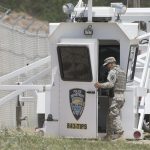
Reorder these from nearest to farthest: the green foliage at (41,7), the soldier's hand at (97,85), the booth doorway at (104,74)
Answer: the soldier's hand at (97,85), the booth doorway at (104,74), the green foliage at (41,7)

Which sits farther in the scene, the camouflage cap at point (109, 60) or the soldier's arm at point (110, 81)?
the camouflage cap at point (109, 60)

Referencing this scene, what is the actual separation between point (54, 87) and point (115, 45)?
1.43m

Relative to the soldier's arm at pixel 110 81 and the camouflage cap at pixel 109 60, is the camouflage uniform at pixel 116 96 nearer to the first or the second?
the soldier's arm at pixel 110 81

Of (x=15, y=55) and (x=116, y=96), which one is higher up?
(x=15, y=55)

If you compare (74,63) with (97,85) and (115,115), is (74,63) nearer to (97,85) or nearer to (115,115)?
(97,85)

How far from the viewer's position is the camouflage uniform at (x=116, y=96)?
12969 mm

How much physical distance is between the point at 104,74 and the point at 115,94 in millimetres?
748

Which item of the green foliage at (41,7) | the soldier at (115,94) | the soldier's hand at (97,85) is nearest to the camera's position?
the soldier's hand at (97,85)

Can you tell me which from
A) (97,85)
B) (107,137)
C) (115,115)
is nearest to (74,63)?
(97,85)

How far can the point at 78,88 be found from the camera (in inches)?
516

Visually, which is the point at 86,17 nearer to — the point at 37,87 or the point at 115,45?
the point at 115,45

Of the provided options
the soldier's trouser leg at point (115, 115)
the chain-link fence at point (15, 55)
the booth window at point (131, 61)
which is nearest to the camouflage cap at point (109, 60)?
the booth window at point (131, 61)

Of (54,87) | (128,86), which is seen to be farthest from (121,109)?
(54,87)

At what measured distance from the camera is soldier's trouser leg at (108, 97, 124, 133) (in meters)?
13.0
